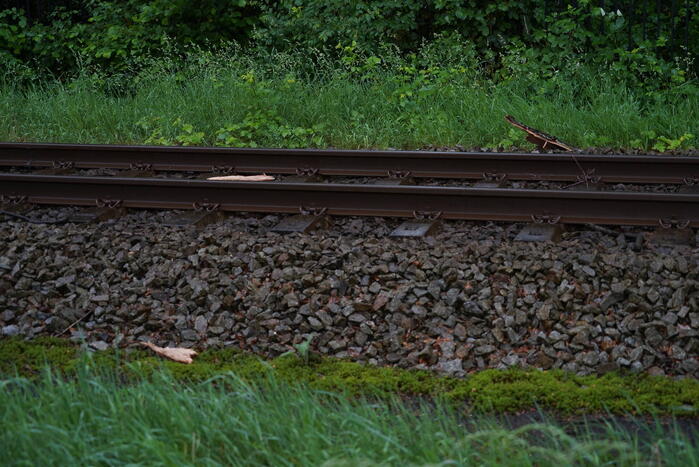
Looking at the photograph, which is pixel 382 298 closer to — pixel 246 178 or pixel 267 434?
pixel 267 434

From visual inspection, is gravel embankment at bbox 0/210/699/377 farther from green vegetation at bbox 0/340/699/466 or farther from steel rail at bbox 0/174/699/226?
green vegetation at bbox 0/340/699/466

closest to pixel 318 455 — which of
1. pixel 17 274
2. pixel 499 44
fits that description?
pixel 17 274

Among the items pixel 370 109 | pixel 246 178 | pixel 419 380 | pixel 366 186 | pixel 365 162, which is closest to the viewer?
pixel 419 380

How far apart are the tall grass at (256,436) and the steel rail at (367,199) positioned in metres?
3.11

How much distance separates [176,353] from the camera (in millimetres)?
4871

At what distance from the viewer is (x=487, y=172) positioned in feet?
27.3

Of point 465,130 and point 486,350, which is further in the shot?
point 465,130

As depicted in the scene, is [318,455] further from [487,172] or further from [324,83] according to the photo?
[324,83]

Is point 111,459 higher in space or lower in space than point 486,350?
higher

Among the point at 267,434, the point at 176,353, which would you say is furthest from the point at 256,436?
the point at 176,353

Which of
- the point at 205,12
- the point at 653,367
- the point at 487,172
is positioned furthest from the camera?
the point at 205,12

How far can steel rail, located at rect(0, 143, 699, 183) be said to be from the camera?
7.94 meters

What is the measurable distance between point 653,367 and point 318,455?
201cm

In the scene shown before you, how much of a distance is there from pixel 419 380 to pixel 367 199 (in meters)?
3.03
